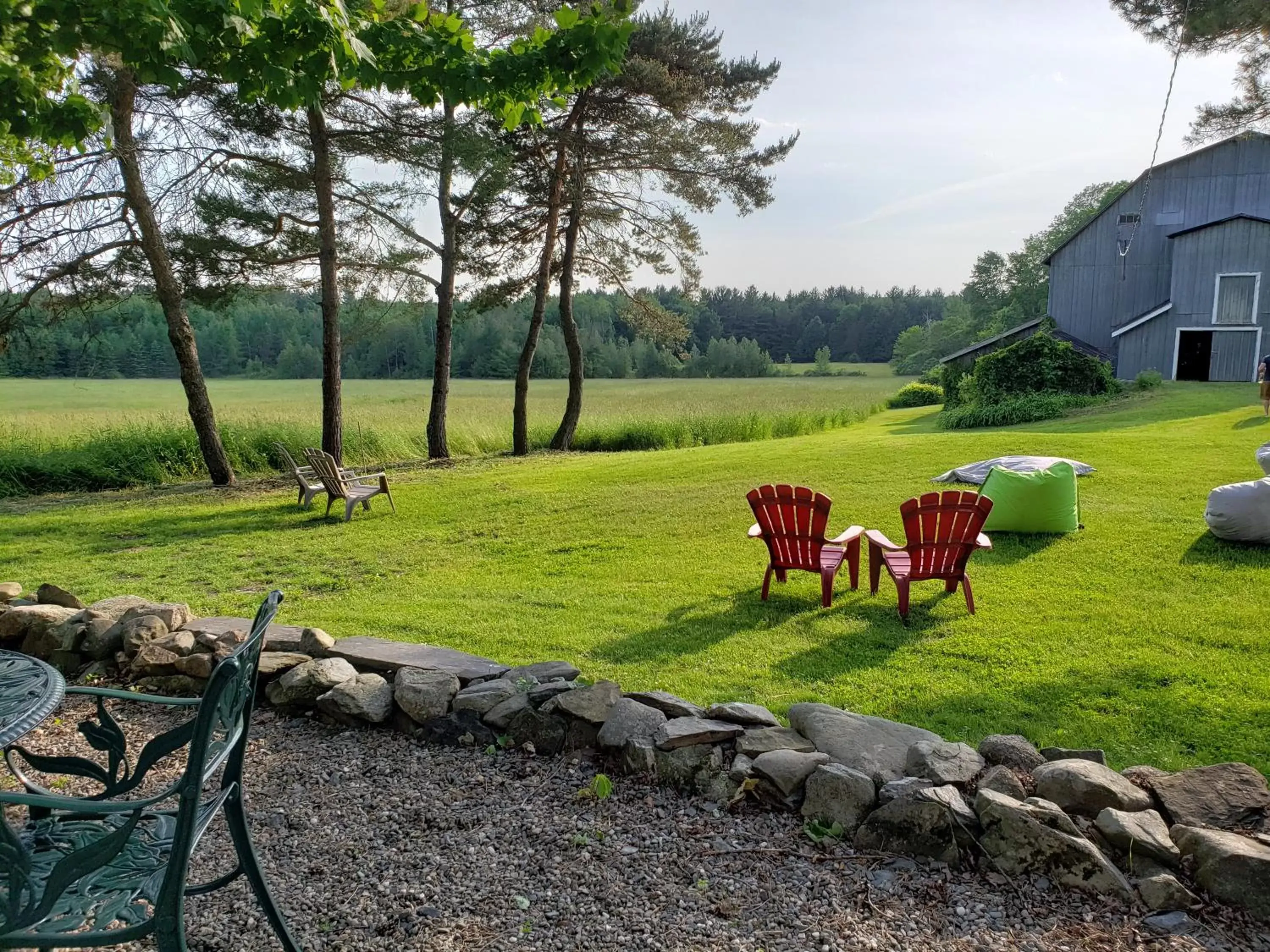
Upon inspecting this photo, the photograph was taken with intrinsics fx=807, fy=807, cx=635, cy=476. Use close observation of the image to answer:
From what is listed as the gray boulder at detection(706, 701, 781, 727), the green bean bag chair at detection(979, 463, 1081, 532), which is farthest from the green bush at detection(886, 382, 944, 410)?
the gray boulder at detection(706, 701, 781, 727)

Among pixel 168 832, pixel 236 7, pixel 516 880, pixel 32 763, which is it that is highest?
pixel 236 7

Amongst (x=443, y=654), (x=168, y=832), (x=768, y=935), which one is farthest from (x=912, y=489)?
(x=168, y=832)

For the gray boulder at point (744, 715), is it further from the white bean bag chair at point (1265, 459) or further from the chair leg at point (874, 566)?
the white bean bag chair at point (1265, 459)

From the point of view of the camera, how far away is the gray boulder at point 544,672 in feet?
12.4

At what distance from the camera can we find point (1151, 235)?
2483 centimetres

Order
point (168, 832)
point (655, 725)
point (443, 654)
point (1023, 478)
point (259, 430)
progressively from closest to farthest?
point (168, 832)
point (655, 725)
point (443, 654)
point (1023, 478)
point (259, 430)

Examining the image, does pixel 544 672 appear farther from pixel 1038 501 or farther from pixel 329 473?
pixel 329 473

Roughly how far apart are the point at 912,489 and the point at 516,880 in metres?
8.40

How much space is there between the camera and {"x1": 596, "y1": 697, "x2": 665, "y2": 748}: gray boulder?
3.23 m

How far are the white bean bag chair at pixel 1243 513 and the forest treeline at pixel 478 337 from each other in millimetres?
13484

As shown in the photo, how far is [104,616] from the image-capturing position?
452cm

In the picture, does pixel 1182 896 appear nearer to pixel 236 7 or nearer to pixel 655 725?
pixel 655 725

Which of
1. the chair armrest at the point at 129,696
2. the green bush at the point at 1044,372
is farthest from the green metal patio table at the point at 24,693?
the green bush at the point at 1044,372

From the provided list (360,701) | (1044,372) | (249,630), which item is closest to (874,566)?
(360,701)
